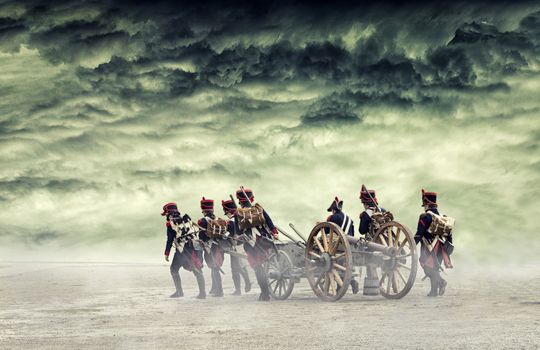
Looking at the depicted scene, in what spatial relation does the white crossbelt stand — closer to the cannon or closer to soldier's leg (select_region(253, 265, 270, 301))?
the cannon

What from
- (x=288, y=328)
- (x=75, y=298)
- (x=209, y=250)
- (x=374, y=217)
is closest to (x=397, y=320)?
(x=288, y=328)

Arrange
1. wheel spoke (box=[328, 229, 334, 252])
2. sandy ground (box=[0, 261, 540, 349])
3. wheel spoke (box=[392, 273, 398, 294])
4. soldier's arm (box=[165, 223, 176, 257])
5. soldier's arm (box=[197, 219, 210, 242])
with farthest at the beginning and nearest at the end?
soldier's arm (box=[197, 219, 210, 242])
soldier's arm (box=[165, 223, 176, 257])
wheel spoke (box=[392, 273, 398, 294])
wheel spoke (box=[328, 229, 334, 252])
sandy ground (box=[0, 261, 540, 349])

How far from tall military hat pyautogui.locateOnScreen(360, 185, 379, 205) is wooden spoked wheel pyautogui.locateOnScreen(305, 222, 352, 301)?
110 cm

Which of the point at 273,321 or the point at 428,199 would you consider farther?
the point at 428,199

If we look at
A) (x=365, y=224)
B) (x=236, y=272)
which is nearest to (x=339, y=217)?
(x=365, y=224)

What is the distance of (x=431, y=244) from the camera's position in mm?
16469

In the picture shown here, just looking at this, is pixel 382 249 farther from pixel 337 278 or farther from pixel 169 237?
pixel 169 237

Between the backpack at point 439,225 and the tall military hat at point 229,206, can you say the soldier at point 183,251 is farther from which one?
the backpack at point 439,225

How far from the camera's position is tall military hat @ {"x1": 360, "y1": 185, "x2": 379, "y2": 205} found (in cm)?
1647

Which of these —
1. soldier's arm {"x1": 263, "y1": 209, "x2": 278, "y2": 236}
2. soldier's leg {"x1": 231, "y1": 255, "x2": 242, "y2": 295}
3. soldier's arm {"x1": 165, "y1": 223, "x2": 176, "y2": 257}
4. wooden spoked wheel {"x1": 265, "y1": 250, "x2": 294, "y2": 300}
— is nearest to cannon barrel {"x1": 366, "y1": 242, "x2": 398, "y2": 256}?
wooden spoked wheel {"x1": 265, "y1": 250, "x2": 294, "y2": 300}

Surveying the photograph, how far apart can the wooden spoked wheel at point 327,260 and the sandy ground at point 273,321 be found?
0.32 metres

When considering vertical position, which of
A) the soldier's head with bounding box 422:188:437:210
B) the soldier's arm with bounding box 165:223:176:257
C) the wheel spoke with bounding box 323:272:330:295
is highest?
the soldier's head with bounding box 422:188:437:210

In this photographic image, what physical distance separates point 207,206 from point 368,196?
3768 millimetres

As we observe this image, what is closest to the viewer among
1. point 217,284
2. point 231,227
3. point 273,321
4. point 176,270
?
point 273,321
